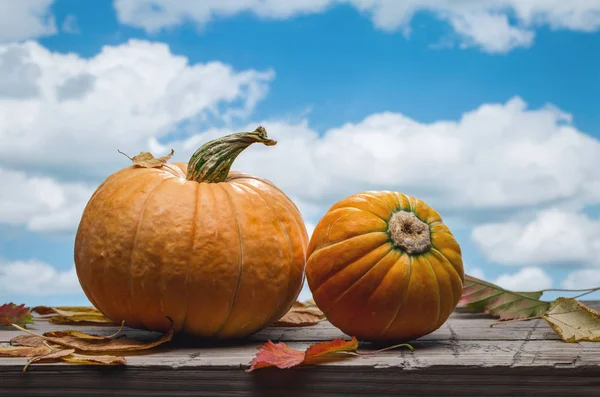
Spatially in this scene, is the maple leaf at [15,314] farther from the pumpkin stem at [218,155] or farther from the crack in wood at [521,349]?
the crack in wood at [521,349]

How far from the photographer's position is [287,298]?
2869 mm

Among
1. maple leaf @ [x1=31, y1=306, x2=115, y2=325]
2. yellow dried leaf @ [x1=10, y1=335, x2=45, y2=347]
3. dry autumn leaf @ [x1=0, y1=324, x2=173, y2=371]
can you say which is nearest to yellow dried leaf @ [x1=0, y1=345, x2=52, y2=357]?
dry autumn leaf @ [x1=0, y1=324, x2=173, y2=371]

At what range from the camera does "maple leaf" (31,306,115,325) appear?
11.7 ft

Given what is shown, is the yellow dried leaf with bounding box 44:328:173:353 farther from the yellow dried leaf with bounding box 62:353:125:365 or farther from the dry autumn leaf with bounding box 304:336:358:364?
the dry autumn leaf with bounding box 304:336:358:364

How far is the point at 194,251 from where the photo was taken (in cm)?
262

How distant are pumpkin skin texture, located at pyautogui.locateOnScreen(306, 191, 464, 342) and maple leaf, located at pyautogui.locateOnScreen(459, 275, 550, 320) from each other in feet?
3.19

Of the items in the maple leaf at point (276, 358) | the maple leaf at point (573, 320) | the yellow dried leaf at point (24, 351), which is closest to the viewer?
the maple leaf at point (276, 358)

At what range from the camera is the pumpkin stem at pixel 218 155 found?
2.92 metres

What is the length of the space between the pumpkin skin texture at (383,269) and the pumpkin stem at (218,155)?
0.52 m

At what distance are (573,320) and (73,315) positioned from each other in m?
2.61

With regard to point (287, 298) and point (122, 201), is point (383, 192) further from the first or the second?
point (122, 201)

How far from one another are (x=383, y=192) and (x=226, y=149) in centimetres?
71

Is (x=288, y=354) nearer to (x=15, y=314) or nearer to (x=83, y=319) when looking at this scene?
(x=83, y=319)

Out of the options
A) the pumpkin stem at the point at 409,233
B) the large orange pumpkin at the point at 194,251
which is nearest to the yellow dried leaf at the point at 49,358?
the large orange pumpkin at the point at 194,251
